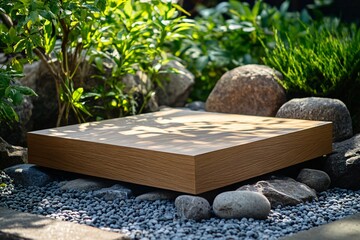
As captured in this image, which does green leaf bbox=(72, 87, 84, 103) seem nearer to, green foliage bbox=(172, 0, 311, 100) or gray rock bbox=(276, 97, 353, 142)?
gray rock bbox=(276, 97, 353, 142)

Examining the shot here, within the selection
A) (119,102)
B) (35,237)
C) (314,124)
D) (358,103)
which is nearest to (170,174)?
(35,237)

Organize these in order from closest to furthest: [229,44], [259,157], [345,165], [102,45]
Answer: [259,157], [345,165], [102,45], [229,44]

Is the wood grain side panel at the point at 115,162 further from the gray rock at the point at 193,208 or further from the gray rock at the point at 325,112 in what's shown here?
the gray rock at the point at 325,112

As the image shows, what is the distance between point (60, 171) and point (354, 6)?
15.6 feet

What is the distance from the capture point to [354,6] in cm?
829

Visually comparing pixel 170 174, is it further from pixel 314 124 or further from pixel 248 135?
pixel 314 124

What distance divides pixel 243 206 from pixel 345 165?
1.12 m

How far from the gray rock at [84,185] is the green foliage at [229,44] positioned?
240 centimetres

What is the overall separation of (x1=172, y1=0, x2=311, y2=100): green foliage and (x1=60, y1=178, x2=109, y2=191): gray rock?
2.40 m

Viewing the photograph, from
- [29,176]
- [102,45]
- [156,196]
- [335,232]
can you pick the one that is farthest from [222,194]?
[102,45]

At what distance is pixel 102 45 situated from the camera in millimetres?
5562

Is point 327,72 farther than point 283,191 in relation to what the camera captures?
Yes

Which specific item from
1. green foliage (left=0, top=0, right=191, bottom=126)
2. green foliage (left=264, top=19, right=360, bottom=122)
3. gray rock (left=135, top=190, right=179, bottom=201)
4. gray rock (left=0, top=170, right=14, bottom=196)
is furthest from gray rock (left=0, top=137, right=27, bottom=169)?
green foliage (left=264, top=19, right=360, bottom=122)

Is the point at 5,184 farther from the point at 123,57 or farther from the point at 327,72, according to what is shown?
the point at 327,72
